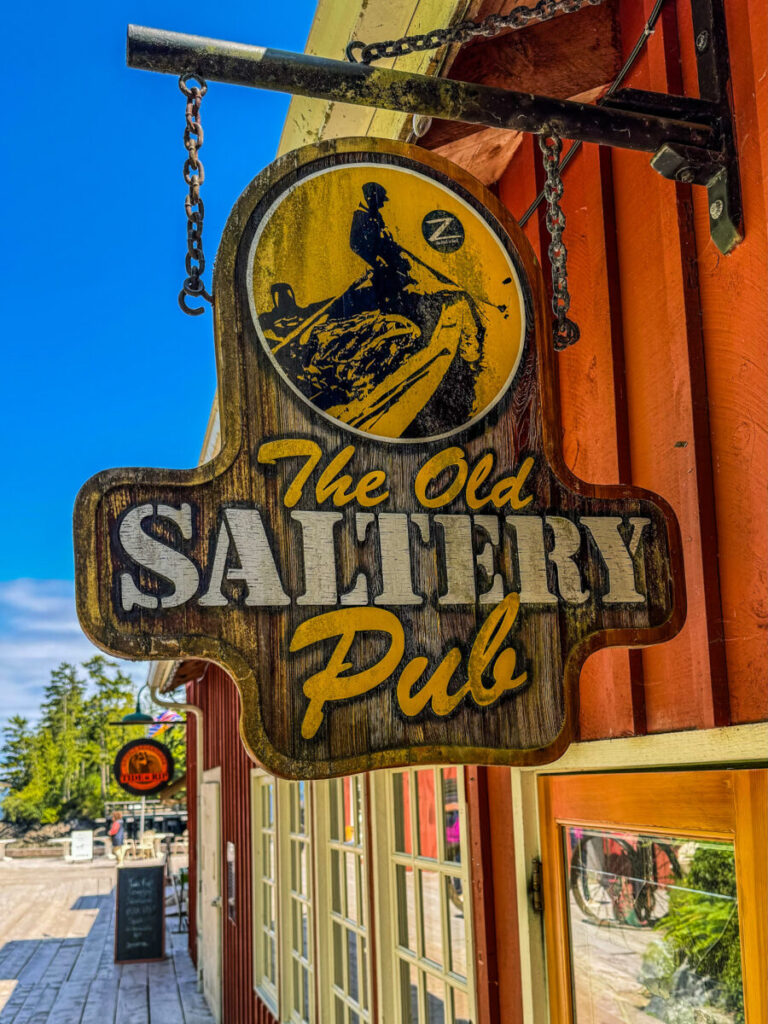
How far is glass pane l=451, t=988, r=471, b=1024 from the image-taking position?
3.07 m

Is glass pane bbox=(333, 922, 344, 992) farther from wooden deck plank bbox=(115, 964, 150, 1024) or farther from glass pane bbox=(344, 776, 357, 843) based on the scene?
wooden deck plank bbox=(115, 964, 150, 1024)

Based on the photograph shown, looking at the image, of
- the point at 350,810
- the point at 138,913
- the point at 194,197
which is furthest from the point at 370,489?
the point at 138,913

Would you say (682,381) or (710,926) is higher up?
(682,381)

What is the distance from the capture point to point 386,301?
5.32ft

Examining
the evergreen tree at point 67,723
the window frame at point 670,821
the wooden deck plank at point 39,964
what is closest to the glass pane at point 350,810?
the window frame at point 670,821

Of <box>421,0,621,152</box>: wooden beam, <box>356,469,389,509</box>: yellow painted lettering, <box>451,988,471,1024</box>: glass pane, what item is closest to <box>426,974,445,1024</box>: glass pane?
<box>451,988,471,1024</box>: glass pane

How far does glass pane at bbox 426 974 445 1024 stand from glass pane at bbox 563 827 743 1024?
1264 mm

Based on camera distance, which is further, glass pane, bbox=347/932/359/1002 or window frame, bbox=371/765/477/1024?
glass pane, bbox=347/932/359/1002

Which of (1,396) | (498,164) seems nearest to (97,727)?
(498,164)

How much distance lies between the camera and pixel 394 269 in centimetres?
164

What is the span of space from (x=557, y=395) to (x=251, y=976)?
629cm

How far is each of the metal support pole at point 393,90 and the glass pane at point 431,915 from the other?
2563 mm

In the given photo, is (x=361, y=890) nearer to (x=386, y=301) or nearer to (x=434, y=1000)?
(x=434, y=1000)

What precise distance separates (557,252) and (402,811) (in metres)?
2.67
